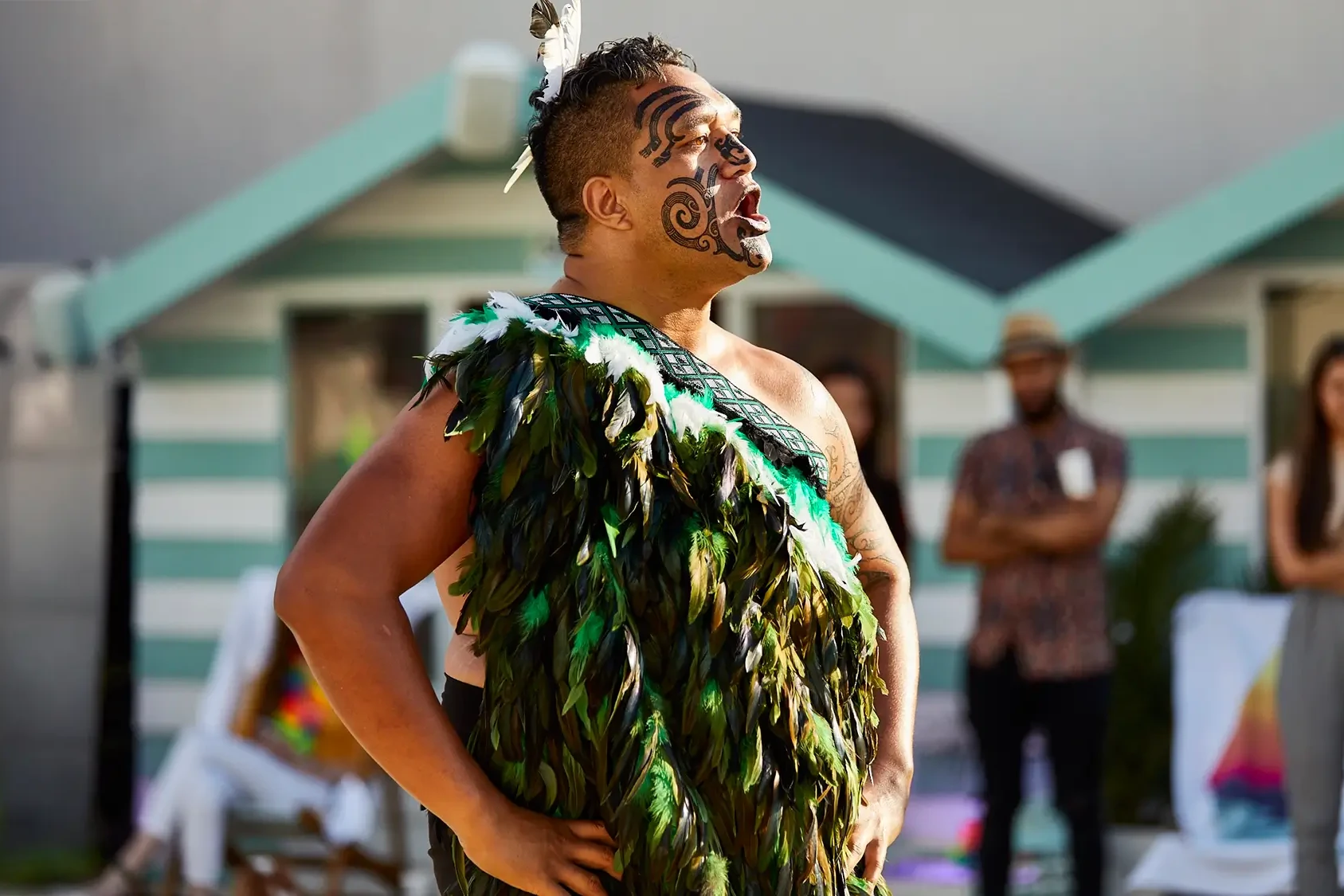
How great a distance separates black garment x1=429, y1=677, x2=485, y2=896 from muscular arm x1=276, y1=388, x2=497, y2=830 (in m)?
0.15

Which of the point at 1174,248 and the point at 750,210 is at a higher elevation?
the point at 1174,248

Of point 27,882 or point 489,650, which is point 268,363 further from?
point 489,650

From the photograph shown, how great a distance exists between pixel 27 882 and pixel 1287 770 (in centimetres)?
470

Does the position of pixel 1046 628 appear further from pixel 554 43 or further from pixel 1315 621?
pixel 554 43

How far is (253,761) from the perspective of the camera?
21.6ft

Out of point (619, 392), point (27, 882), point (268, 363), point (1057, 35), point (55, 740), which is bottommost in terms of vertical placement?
point (27, 882)

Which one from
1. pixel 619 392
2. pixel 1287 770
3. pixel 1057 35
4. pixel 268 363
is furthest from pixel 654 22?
pixel 619 392

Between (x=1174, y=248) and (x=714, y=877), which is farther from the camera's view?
(x=1174, y=248)

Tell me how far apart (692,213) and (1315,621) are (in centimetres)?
360

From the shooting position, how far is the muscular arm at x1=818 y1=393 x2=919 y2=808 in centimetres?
252

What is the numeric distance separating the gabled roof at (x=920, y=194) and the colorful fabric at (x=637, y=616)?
5114 millimetres

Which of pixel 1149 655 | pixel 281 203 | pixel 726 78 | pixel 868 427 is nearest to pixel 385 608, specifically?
pixel 868 427

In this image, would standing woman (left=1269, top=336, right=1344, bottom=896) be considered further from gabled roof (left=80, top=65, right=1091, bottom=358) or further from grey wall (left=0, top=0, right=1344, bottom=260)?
grey wall (left=0, top=0, right=1344, bottom=260)

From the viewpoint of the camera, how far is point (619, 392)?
2.20 meters
